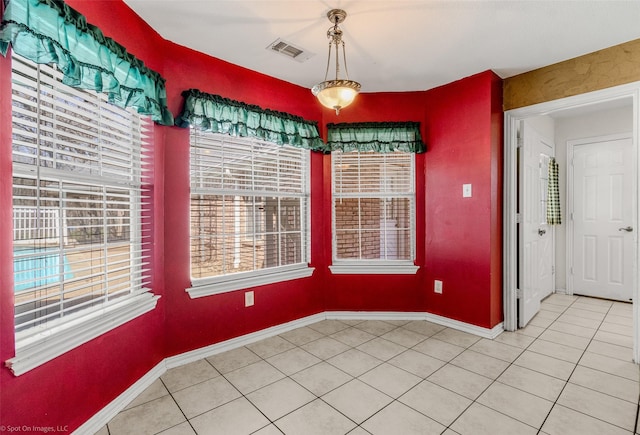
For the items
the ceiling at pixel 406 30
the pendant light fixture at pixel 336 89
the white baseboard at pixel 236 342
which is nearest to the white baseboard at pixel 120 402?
the white baseboard at pixel 236 342

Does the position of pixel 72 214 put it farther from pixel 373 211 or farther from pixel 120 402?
pixel 373 211

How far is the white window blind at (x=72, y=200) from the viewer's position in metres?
1.46

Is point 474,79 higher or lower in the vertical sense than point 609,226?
higher

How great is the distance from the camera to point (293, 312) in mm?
3215

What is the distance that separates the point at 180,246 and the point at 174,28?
156 centimetres

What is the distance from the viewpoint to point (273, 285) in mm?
3045

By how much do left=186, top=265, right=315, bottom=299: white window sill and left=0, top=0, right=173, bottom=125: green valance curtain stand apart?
1321 millimetres

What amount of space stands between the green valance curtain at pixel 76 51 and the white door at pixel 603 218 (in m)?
5.04

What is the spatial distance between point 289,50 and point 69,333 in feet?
7.72

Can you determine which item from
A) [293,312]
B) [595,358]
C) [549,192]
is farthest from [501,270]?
[293,312]

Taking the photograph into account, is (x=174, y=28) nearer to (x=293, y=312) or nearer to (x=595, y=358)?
(x=293, y=312)

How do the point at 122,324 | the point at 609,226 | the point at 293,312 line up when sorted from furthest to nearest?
the point at 609,226 < the point at 293,312 < the point at 122,324

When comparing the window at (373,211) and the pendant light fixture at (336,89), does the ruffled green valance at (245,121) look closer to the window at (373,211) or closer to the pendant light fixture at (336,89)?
the window at (373,211)

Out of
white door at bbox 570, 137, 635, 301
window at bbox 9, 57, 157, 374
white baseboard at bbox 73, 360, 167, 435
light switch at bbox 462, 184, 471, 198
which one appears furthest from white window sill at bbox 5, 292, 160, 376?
white door at bbox 570, 137, 635, 301
